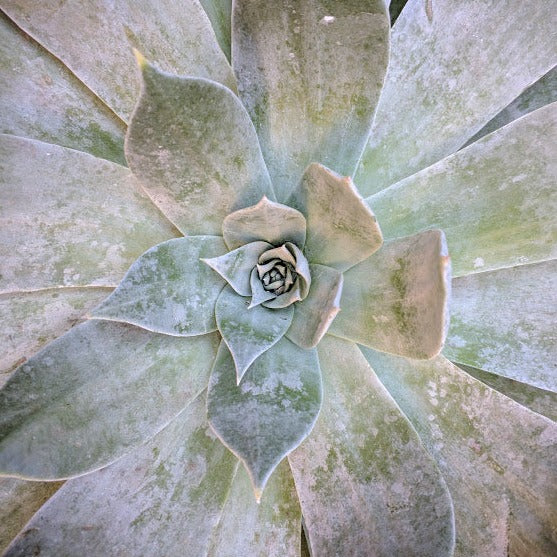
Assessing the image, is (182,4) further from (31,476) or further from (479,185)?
(31,476)

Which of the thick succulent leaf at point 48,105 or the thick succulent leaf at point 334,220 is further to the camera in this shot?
the thick succulent leaf at point 48,105

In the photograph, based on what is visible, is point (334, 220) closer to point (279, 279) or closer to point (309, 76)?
point (279, 279)

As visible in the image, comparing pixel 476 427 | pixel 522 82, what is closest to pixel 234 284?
pixel 476 427

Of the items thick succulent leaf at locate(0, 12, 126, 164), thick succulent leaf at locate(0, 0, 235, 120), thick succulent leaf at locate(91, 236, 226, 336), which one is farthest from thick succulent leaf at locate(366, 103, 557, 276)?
thick succulent leaf at locate(0, 12, 126, 164)

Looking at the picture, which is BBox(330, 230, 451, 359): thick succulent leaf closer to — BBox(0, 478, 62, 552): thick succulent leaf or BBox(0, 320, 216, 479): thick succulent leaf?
BBox(0, 320, 216, 479): thick succulent leaf

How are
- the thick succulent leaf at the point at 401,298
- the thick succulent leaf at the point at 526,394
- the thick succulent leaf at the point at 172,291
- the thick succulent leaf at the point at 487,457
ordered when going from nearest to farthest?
the thick succulent leaf at the point at 401,298 < the thick succulent leaf at the point at 172,291 < the thick succulent leaf at the point at 487,457 < the thick succulent leaf at the point at 526,394

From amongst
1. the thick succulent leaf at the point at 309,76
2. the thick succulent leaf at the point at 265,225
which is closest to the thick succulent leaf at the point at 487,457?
the thick succulent leaf at the point at 265,225

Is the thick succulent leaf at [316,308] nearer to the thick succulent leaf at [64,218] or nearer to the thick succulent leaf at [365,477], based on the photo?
the thick succulent leaf at [365,477]

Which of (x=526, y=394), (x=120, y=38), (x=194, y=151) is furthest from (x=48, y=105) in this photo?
(x=526, y=394)
